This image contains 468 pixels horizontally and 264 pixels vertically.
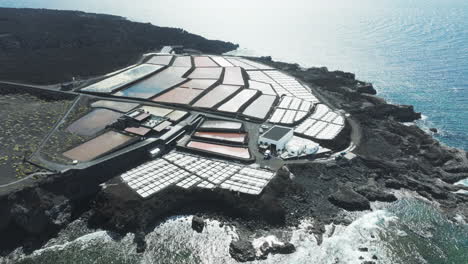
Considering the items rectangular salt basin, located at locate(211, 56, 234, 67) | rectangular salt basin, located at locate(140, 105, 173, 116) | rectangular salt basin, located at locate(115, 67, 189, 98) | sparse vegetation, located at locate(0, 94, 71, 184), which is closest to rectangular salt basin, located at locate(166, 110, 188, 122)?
rectangular salt basin, located at locate(140, 105, 173, 116)

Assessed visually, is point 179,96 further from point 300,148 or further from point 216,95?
point 300,148

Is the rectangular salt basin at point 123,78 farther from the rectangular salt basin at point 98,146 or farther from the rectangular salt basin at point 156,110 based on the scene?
the rectangular salt basin at point 98,146

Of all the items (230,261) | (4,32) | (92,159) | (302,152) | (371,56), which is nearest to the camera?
(230,261)

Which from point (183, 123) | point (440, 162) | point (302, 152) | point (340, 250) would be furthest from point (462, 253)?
point (183, 123)

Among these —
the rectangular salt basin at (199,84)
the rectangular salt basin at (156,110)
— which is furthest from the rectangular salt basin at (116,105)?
the rectangular salt basin at (199,84)

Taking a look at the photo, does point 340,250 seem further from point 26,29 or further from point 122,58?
point 26,29

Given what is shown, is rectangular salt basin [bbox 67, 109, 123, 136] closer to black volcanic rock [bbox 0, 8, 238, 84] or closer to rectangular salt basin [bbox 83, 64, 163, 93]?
rectangular salt basin [bbox 83, 64, 163, 93]

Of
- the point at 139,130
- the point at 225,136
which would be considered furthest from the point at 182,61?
the point at 225,136
